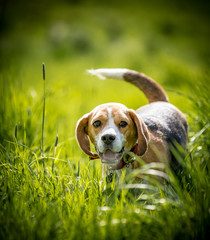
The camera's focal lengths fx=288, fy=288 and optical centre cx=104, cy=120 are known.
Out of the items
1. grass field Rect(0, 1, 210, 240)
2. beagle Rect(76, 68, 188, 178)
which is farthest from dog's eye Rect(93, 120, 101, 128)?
grass field Rect(0, 1, 210, 240)

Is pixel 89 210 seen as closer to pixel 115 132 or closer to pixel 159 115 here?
pixel 115 132

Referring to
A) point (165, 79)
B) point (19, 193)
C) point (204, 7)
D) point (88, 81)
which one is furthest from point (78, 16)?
point (19, 193)

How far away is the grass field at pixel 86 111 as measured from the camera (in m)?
2.10

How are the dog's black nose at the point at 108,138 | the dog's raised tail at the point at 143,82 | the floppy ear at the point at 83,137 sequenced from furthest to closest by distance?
the dog's raised tail at the point at 143,82 → the floppy ear at the point at 83,137 → the dog's black nose at the point at 108,138

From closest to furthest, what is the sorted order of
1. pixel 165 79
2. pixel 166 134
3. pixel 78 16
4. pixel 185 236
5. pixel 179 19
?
pixel 185 236
pixel 166 134
pixel 165 79
pixel 179 19
pixel 78 16

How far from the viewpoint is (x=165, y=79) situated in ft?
28.0

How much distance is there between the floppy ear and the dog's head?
1 centimetres

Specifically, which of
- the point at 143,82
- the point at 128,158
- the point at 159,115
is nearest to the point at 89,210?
the point at 128,158

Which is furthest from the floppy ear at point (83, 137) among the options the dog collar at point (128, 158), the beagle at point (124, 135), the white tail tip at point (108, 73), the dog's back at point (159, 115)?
the white tail tip at point (108, 73)

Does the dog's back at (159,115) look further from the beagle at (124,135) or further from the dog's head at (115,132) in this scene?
the dog's head at (115,132)

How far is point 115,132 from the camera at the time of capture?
2.67m

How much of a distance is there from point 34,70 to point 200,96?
8.28 metres

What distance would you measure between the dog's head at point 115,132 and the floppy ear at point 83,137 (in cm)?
1

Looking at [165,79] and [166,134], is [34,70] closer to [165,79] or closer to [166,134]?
[165,79]
